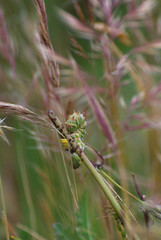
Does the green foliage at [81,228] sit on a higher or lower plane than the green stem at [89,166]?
lower

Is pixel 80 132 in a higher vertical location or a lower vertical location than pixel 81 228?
higher

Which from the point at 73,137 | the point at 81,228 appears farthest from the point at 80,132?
the point at 81,228

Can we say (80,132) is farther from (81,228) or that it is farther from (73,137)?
(81,228)

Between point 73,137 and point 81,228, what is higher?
point 73,137

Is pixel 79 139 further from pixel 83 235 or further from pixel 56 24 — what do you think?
pixel 56 24

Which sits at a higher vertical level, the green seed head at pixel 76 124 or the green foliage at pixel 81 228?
the green seed head at pixel 76 124

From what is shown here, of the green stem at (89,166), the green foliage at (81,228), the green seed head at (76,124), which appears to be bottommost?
the green foliage at (81,228)

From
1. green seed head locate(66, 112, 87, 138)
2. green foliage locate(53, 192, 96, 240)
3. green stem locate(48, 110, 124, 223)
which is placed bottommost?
green foliage locate(53, 192, 96, 240)

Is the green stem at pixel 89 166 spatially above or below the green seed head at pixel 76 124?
below

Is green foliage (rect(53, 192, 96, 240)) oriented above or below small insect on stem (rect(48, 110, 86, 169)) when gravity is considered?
below

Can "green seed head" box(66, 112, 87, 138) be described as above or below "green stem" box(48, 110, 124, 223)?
above

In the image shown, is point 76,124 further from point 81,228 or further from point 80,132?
A: point 81,228
